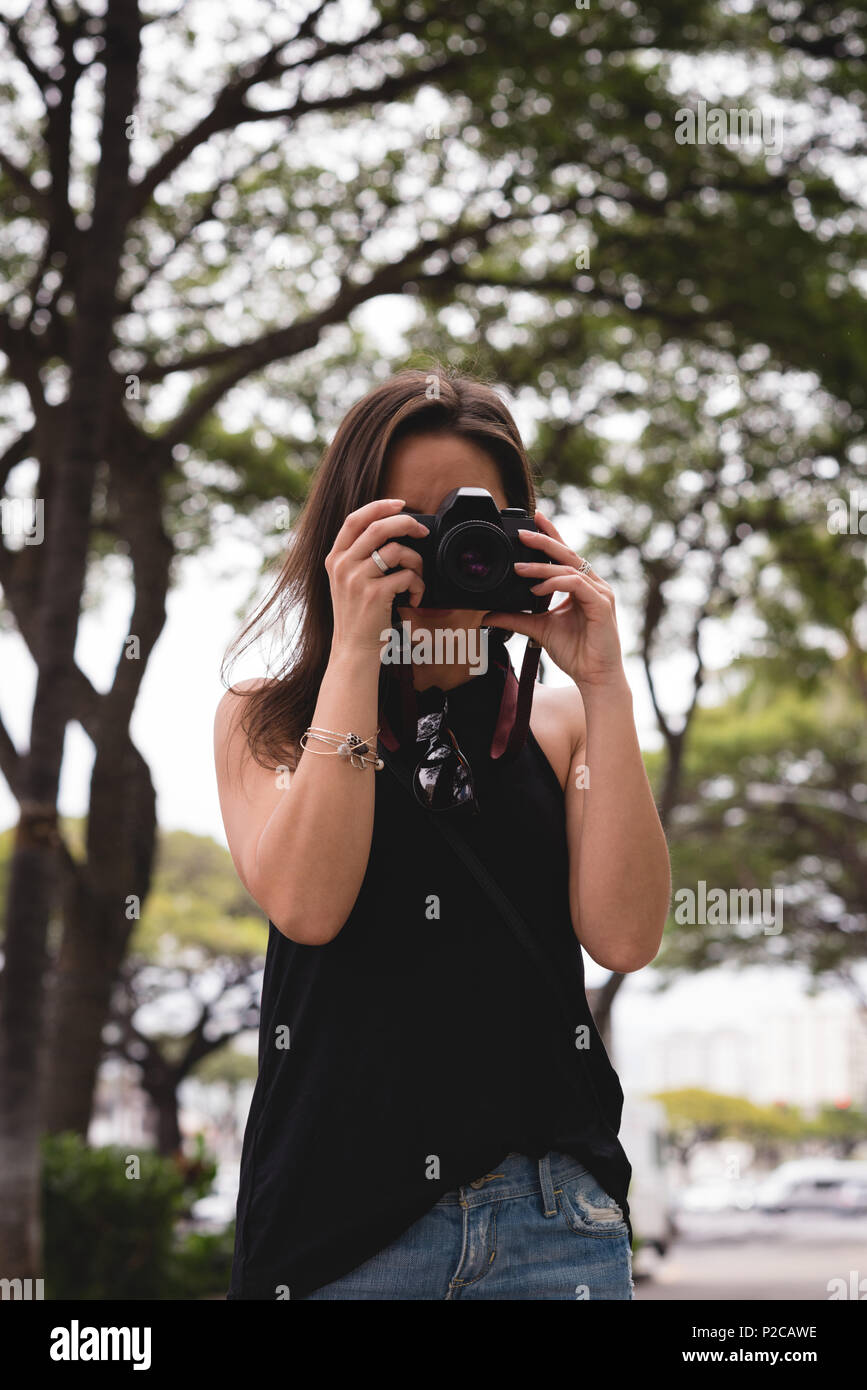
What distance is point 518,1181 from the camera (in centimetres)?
145

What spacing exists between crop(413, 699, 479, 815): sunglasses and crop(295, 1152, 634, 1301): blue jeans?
1.25ft

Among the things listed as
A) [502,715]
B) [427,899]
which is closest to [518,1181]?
[427,899]

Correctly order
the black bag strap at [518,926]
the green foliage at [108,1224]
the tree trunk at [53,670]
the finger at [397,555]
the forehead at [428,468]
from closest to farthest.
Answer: the black bag strap at [518,926] → the finger at [397,555] → the forehead at [428,468] → the tree trunk at [53,670] → the green foliage at [108,1224]

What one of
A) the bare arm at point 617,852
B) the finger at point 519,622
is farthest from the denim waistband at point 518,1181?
the finger at point 519,622

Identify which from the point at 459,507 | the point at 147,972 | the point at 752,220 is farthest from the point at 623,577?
the point at 147,972

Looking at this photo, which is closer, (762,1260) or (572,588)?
(572,588)

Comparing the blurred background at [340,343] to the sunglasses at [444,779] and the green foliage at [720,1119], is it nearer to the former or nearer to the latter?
the sunglasses at [444,779]

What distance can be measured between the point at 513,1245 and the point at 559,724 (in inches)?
25.1

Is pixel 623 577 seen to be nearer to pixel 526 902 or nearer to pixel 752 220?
pixel 752 220

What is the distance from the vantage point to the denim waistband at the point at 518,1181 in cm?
143

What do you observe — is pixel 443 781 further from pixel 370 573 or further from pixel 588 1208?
pixel 588 1208

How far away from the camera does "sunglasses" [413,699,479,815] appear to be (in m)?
1.56

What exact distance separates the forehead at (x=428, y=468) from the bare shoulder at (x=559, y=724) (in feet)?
0.93
